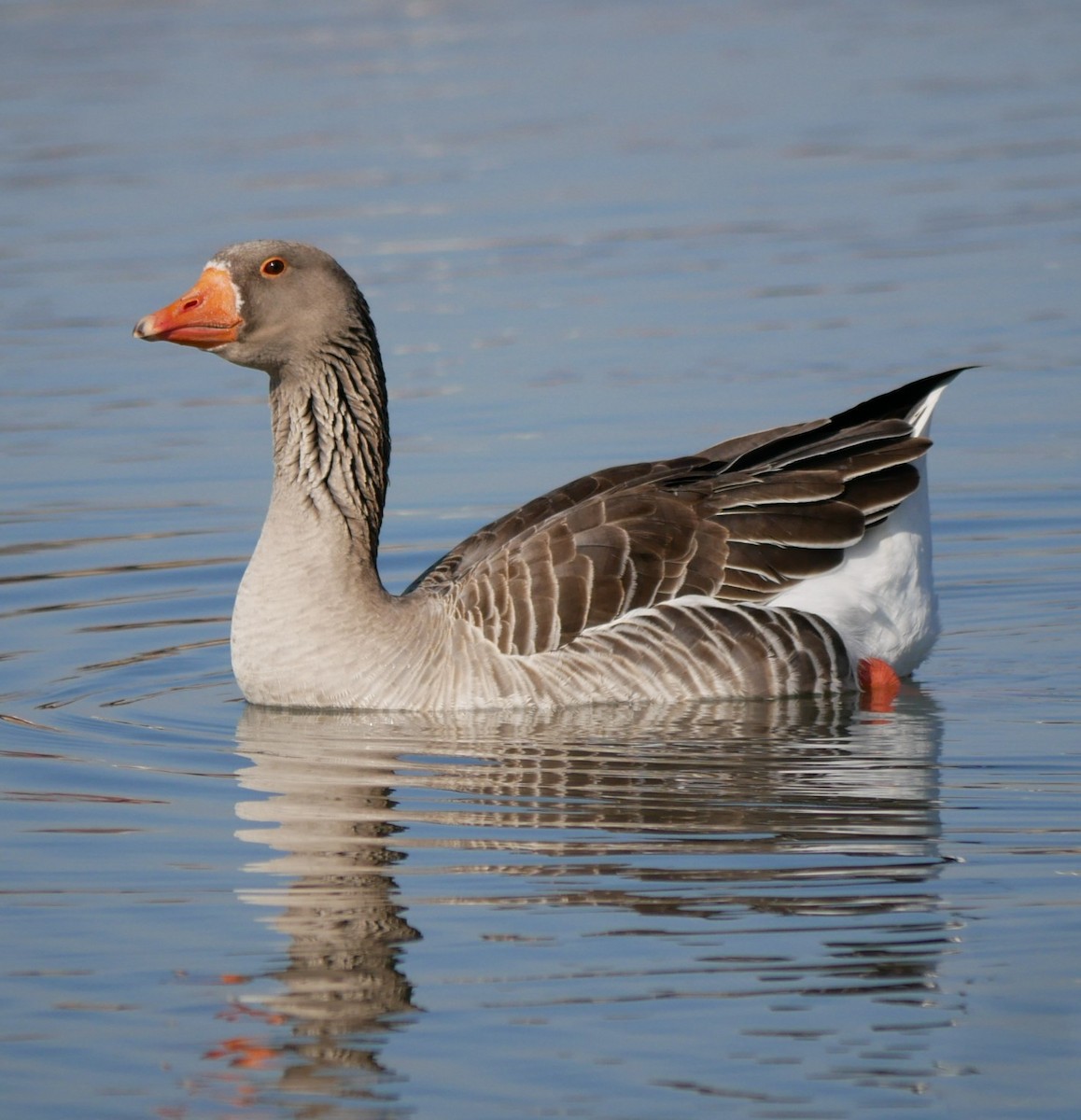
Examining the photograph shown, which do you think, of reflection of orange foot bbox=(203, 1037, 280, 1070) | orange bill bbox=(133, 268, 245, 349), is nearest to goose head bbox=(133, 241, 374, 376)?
orange bill bbox=(133, 268, 245, 349)

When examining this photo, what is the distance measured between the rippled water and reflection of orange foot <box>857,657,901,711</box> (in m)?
0.30

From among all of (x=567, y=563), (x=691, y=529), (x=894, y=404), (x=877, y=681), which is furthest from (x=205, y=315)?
(x=877, y=681)

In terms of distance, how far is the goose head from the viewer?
30.5 feet

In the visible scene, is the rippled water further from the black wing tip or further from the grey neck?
the black wing tip

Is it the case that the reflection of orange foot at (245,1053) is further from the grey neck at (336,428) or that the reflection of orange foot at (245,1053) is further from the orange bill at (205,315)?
the orange bill at (205,315)

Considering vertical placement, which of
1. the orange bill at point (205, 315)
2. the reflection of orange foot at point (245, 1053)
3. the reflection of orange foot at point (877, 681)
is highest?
the orange bill at point (205, 315)

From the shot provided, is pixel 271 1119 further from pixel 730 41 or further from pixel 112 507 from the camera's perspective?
pixel 730 41

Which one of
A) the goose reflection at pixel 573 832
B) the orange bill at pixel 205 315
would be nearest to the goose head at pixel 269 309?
A: the orange bill at pixel 205 315

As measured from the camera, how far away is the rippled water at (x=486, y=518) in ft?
18.5

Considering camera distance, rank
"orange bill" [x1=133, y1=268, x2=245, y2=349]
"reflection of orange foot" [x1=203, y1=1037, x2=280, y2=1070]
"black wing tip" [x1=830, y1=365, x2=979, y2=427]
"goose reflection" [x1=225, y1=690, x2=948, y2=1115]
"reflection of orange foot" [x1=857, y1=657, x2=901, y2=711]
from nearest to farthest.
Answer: "reflection of orange foot" [x1=203, y1=1037, x2=280, y2=1070], "goose reflection" [x1=225, y1=690, x2=948, y2=1115], "orange bill" [x1=133, y1=268, x2=245, y2=349], "reflection of orange foot" [x1=857, y1=657, x2=901, y2=711], "black wing tip" [x1=830, y1=365, x2=979, y2=427]

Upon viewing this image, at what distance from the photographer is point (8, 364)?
16.3 m

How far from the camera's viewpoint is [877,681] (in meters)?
9.41

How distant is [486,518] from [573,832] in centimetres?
540

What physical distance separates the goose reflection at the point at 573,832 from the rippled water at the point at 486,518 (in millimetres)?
24
